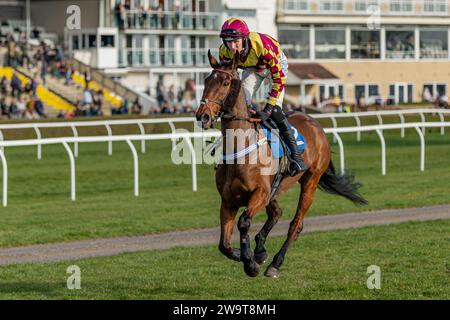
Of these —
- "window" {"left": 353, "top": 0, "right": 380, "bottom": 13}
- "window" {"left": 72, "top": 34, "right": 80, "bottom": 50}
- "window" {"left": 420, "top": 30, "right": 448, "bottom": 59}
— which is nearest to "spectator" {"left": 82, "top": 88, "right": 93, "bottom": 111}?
"window" {"left": 72, "top": 34, "right": 80, "bottom": 50}

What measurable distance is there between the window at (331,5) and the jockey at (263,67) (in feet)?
153

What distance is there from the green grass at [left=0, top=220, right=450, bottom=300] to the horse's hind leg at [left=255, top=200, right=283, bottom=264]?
0.22 m

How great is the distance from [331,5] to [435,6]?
549cm

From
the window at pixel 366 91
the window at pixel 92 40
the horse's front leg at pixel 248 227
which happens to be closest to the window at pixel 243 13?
the window at pixel 366 91

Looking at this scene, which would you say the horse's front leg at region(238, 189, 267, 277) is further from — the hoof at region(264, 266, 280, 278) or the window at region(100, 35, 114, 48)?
the window at region(100, 35, 114, 48)

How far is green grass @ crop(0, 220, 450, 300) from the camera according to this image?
8715mm

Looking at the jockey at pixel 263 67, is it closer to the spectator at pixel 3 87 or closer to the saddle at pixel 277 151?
the saddle at pixel 277 151

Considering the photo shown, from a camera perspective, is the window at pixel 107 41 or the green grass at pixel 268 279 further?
the window at pixel 107 41

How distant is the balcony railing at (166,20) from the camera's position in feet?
156

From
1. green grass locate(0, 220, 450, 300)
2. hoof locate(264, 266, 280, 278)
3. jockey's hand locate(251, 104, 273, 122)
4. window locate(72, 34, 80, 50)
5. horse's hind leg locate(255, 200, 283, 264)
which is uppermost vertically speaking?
window locate(72, 34, 80, 50)

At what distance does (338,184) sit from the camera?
10.8 m

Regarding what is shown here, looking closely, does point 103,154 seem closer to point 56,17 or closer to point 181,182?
point 181,182

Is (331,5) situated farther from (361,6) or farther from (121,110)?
(121,110)

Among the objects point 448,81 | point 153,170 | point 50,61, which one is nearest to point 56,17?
point 50,61
